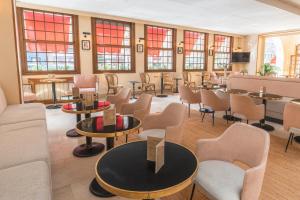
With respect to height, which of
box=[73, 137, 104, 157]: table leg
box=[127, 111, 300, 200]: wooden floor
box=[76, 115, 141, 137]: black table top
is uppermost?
box=[76, 115, 141, 137]: black table top

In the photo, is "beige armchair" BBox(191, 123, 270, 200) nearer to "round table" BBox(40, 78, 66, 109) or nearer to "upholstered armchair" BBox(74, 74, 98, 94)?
"round table" BBox(40, 78, 66, 109)

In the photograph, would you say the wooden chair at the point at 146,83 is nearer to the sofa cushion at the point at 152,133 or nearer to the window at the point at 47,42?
the window at the point at 47,42

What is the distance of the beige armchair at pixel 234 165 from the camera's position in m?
1.38

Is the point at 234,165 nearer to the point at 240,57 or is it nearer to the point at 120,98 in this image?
the point at 120,98

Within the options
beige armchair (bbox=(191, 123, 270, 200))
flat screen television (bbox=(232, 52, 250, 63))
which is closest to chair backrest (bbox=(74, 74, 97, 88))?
beige armchair (bbox=(191, 123, 270, 200))

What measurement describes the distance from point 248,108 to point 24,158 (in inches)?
133

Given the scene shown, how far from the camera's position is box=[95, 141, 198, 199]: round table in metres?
1.14

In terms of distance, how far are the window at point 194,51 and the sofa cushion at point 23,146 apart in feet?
27.7

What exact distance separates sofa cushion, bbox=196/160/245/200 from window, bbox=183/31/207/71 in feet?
28.2

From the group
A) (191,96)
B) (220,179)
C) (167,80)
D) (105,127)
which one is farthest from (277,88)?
(167,80)

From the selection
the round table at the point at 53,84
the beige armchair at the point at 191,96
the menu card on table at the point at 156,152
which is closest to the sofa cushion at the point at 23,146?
the menu card on table at the point at 156,152

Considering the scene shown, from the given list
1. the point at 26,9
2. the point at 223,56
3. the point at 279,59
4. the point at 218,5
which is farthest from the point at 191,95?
the point at 279,59

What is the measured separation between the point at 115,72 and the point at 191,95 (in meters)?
3.97

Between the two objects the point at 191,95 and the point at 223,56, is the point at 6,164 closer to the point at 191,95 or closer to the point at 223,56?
the point at 191,95
